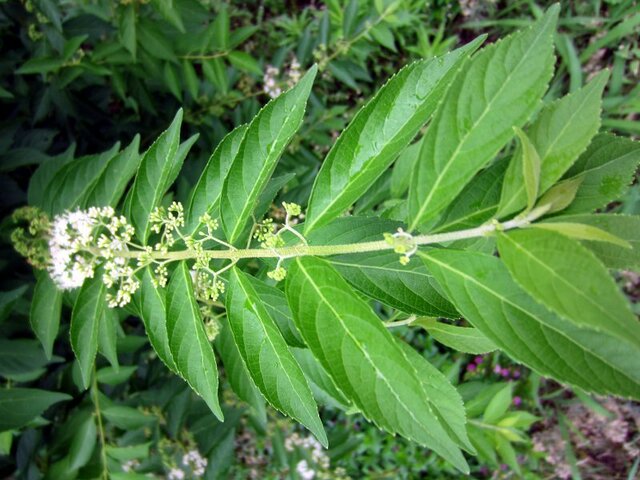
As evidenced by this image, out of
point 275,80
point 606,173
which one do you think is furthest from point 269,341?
point 275,80

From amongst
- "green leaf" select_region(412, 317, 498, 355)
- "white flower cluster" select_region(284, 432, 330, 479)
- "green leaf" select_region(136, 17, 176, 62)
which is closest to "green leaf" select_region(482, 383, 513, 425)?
"white flower cluster" select_region(284, 432, 330, 479)

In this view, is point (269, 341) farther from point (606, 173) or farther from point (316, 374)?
point (606, 173)

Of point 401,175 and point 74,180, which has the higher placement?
point 401,175

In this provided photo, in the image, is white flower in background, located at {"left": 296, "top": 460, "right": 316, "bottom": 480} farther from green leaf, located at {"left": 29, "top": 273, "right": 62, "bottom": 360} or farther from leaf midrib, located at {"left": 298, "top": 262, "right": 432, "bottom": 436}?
leaf midrib, located at {"left": 298, "top": 262, "right": 432, "bottom": 436}

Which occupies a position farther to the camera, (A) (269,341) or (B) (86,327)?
(B) (86,327)

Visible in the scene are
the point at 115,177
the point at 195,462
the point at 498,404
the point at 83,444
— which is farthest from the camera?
the point at 498,404

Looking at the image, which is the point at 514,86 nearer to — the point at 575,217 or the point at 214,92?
the point at 575,217

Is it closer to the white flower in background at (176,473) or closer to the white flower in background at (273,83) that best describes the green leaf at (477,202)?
the white flower in background at (176,473)
